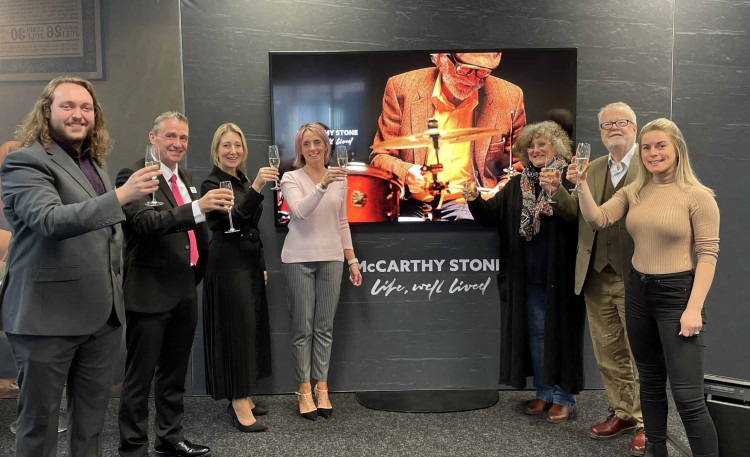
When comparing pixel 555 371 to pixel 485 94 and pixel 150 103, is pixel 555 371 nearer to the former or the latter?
pixel 485 94

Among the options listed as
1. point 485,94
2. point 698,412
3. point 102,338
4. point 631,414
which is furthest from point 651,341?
point 102,338

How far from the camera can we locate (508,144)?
3906 mm

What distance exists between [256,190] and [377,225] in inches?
44.1

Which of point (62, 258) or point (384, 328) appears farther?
point (384, 328)

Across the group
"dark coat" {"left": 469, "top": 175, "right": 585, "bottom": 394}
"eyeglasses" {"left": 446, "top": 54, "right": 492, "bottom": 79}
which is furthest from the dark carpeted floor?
"eyeglasses" {"left": 446, "top": 54, "right": 492, "bottom": 79}

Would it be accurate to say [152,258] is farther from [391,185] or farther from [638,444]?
[638,444]

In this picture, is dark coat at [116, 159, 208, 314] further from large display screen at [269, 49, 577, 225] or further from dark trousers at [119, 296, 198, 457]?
large display screen at [269, 49, 577, 225]

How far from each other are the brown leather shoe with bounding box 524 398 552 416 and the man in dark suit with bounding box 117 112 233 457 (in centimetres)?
202

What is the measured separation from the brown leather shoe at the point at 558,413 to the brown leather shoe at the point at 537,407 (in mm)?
80

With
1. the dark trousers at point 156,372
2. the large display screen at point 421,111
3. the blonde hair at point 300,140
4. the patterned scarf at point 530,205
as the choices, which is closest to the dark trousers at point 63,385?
the dark trousers at point 156,372

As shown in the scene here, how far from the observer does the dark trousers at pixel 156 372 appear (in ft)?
9.17

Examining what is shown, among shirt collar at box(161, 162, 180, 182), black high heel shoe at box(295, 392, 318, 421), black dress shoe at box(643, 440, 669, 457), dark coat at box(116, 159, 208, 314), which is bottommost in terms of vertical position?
black high heel shoe at box(295, 392, 318, 421)

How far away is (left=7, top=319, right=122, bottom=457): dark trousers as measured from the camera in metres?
2.23

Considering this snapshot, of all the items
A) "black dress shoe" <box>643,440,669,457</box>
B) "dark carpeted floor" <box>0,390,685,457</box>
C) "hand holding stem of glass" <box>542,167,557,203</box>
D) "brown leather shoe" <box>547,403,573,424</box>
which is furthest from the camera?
"brown leather shoe" <box>547,403,573,424</box>
